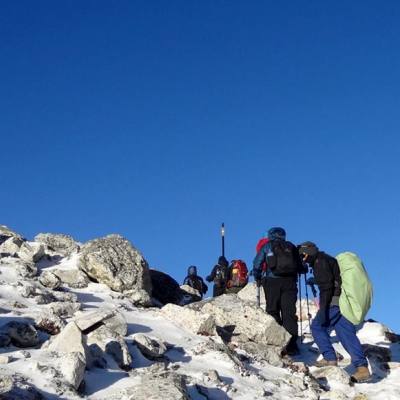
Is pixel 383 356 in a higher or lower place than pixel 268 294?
lower

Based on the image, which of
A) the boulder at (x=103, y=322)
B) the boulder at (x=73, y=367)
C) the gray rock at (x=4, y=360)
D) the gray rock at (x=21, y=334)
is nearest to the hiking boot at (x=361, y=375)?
the boulder at (x=103, y=322)

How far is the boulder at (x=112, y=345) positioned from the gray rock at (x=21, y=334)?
30.6 inches

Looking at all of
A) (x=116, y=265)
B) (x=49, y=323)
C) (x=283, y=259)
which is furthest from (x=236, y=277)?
(x=49, y=323)

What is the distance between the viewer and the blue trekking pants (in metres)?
10.5

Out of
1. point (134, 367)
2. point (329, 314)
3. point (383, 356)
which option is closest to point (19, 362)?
point (134, 367)

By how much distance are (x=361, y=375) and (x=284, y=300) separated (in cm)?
259

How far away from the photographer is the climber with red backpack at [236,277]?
19234 mm

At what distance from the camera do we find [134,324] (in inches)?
426

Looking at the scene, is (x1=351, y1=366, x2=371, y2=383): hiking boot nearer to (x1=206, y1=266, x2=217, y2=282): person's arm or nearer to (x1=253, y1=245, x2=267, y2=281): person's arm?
(x1=253, y1=245, x2=267, y2=281): person's arm

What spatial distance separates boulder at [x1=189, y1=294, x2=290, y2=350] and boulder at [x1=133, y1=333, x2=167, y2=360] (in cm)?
264

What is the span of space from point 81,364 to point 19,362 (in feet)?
2.59

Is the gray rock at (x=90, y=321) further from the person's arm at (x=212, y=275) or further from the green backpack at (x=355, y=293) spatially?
the person's arm at (x=212, y=275)

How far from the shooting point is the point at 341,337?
10.7 m

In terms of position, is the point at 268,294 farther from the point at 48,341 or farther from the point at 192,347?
the point at 48,341
